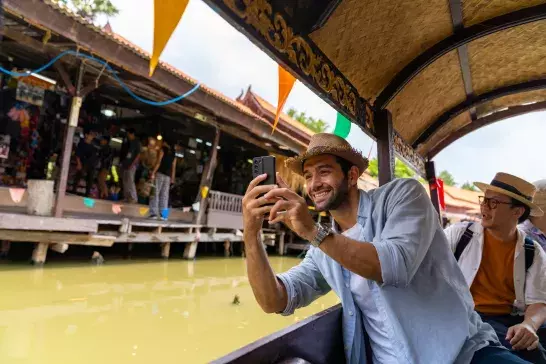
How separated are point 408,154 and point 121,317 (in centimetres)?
359

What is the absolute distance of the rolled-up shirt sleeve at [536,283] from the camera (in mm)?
1907

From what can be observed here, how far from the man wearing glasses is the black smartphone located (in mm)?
1518

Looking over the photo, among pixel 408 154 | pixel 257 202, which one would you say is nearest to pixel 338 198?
pixel 257 202

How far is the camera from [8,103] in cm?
739

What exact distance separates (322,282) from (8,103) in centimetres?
821

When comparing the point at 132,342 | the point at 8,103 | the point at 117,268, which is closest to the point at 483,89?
the point at 132,342

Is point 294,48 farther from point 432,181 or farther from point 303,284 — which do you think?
point 432,181

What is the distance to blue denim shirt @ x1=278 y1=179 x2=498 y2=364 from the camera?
1.17 m

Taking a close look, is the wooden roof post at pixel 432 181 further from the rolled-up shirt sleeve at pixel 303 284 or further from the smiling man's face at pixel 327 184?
the smiling man's face at pixel 327 184

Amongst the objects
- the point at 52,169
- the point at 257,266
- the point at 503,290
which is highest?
the point at 52,169

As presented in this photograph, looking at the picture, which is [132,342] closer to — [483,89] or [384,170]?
[384,170]

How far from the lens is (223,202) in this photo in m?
9.84

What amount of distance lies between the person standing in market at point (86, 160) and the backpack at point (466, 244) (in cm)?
862

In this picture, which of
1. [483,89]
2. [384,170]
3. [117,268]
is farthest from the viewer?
[117,268]
